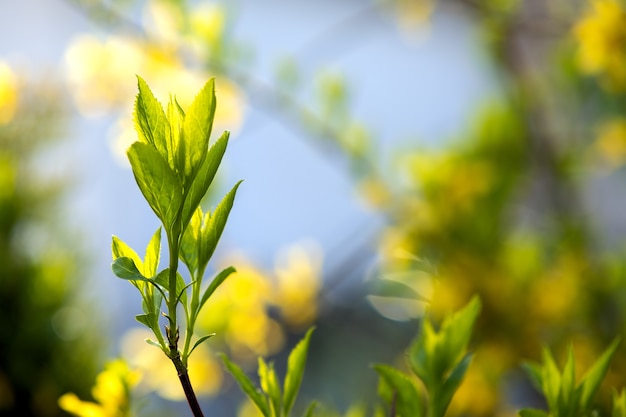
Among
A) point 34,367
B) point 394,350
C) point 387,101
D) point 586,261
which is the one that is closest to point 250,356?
point 34,367

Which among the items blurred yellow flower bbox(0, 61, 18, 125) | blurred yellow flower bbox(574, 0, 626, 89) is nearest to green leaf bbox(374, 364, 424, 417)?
blurred yellow flower bbox(0, 61, 18, 125)

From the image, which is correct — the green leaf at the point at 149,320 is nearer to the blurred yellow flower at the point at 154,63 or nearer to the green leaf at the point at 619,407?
the green leaf at the point at 619,407

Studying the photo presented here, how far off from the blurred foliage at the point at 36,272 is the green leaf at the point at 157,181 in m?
0.30

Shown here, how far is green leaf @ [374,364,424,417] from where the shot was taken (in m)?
0.22

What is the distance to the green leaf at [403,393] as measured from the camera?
0.74 feet

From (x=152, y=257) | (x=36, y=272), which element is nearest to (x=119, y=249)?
(x=152, y=257)

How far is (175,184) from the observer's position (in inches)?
7.4

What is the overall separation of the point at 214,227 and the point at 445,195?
540 millimetres

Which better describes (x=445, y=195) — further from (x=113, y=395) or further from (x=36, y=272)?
(x=113, y=395)

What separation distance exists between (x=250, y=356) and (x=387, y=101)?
2.43 meters

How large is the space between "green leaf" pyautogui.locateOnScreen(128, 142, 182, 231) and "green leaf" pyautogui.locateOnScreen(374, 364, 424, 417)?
0.29 ft

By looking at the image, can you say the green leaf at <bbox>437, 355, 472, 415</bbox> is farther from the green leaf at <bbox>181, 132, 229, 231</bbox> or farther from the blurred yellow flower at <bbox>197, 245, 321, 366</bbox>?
the blurred yellow flower at <bbox>197, 245, 321, 366</bbox>

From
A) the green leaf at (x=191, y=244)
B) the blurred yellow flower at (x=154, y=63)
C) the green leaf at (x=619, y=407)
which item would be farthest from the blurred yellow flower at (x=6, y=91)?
the green leaf at (x=619, y=407)

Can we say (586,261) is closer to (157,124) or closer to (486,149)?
(486,149)
